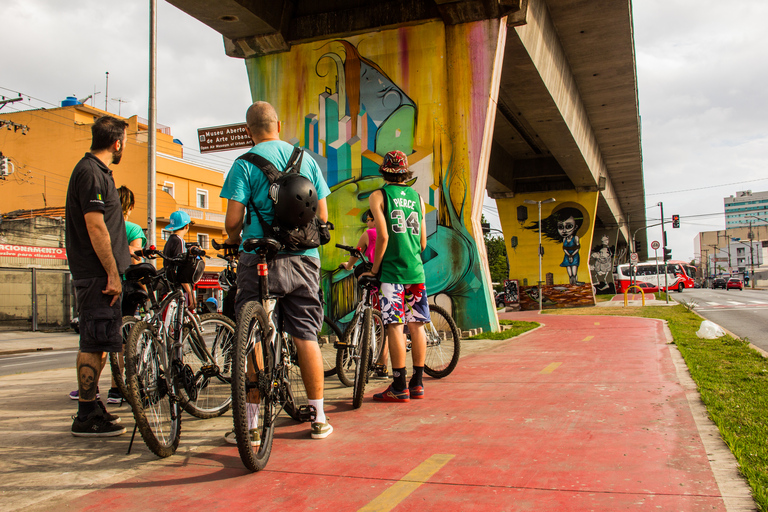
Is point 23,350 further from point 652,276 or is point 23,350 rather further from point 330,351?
point 652,276

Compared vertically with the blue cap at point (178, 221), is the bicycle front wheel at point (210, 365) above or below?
below

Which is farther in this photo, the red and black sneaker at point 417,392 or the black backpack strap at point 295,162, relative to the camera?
the red and black sneaker at point 417,392

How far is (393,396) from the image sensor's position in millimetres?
4703

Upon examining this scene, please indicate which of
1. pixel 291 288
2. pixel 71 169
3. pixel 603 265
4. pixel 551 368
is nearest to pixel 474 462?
pixel 291 288

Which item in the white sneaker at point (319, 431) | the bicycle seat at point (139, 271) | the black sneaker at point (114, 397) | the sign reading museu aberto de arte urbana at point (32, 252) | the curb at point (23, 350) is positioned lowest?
the curb at point (23, 350)

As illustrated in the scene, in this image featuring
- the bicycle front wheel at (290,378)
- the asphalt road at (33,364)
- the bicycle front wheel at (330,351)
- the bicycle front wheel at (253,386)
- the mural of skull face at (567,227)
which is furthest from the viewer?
the mural of skull face at (567,227)

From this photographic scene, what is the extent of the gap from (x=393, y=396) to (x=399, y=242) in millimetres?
1228

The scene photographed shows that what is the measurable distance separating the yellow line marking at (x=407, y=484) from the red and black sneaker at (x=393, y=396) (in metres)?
1.49

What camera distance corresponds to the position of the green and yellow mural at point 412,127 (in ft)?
37.3

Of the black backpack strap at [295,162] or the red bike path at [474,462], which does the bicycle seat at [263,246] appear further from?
the red bike path at [474,462]

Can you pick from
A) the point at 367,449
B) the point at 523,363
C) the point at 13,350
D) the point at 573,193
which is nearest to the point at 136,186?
the point at 13,350

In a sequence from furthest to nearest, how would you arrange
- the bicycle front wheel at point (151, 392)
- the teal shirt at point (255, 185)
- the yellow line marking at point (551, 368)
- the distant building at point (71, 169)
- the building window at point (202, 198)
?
the building window at point (202, 198) → the distant building at point (71, 169) → the yellow line marking at point (551, 368) → the teal shirt at point (255, 185) → the bicycle front wheel at point (151, 392)

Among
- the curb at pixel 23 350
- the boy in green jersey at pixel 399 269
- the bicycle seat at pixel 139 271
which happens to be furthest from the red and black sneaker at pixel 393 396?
the curb at pixel 23 350

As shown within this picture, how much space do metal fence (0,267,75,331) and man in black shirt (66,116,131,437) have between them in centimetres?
2148
